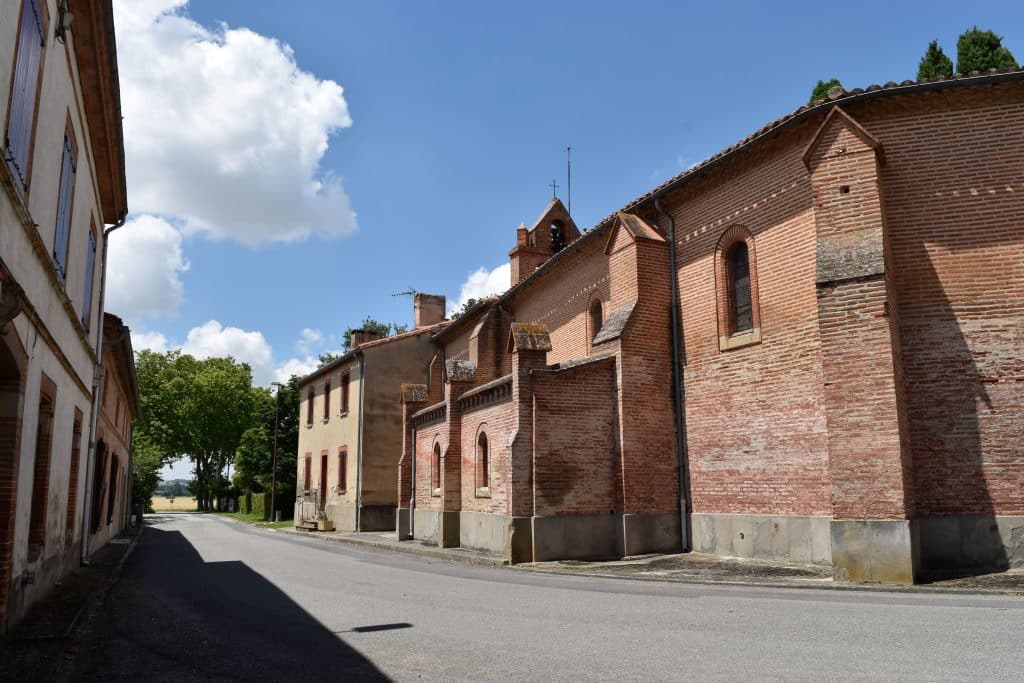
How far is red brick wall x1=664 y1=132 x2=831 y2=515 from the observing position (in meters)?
13.6

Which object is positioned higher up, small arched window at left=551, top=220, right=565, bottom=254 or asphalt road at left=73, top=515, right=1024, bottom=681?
small arched window at left=551, top=220, right=565, bottom=254

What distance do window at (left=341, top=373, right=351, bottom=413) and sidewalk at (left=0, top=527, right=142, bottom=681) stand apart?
61.6 feet

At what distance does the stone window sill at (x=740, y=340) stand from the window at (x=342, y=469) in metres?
19.8

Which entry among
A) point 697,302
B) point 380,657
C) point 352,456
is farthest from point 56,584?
point 352,456

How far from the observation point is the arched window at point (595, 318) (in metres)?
20.4

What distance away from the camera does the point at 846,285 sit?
39.5ft

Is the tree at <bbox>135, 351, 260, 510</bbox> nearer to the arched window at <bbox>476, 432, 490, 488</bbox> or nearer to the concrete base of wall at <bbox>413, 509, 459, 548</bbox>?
the concrete base of wall at <bbox>413, 509, 459, 548</bbox>

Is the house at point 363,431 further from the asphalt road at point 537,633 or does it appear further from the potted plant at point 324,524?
the asphalt road at point 537,633

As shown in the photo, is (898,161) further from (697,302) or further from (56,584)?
(56,584)

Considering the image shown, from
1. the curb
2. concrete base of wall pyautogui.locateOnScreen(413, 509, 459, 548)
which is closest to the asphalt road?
the curb

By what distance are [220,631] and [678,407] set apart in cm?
1098

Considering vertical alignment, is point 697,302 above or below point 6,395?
above

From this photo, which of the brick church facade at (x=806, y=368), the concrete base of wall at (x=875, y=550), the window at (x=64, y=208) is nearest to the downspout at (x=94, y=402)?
the window at (x=64, y=208)

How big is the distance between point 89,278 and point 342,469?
1936 cm
